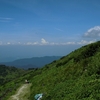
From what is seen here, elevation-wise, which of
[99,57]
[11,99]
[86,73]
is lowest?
[11,99]

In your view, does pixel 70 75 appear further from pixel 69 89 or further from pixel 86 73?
pixel 69 89

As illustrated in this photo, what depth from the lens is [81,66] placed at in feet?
109

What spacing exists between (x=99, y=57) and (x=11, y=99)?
16476 mm

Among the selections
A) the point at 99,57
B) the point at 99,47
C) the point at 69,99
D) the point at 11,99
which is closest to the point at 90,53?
the point at 99,47

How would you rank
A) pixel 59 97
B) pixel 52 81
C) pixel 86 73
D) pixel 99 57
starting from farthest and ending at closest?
pixel 52 81
pixel 99 57
pixel 86 73
pixel 59 97

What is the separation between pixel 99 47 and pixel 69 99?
84.2 feet

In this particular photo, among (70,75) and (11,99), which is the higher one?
(70,75)

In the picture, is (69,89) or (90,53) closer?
(69,89)

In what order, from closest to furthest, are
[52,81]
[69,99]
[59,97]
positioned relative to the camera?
1. [69,99]
2. [59,97]
3. [52,81]

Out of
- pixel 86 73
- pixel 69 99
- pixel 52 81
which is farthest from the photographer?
pixel 52 81

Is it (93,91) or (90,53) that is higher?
(90,53)

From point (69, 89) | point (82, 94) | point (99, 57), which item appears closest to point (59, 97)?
point (69, 89)

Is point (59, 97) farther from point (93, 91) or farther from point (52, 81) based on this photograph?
point (52, 81)

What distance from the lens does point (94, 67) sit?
94.7 feet
